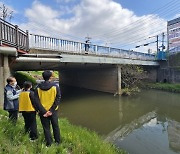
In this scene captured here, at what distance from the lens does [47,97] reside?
3.60m

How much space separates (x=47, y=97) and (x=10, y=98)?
54.4 inches

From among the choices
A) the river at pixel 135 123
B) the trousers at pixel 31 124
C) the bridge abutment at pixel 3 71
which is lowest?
the river at pixel 135 123

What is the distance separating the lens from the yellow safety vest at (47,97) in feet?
11.8

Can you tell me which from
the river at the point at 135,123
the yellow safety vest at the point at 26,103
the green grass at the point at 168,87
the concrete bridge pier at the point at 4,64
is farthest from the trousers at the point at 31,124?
the green grass at the point at 168,87

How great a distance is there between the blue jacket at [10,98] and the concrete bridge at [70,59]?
3.02 metres

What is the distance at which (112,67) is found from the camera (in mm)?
18766

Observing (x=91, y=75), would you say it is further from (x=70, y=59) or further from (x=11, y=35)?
(x=11, y=35)

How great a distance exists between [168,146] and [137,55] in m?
15.7

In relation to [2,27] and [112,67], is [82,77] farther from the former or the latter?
[2,27]

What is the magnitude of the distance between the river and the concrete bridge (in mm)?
3387

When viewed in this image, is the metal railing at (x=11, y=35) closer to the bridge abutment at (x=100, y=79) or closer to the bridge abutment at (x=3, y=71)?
the bridge abutment at (x=3, y=71)

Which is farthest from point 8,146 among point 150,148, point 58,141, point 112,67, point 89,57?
point 112,67

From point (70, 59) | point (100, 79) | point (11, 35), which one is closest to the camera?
point (11, 35)

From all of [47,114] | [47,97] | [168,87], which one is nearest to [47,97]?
[47,97]
